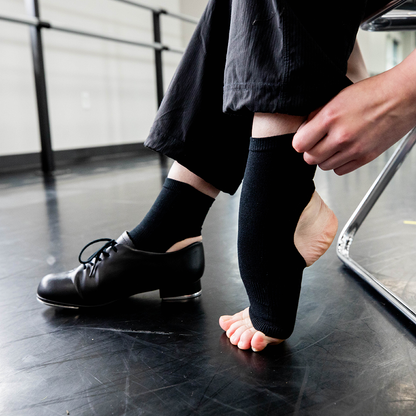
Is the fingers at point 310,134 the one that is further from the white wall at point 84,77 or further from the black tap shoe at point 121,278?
the white wall at point 84,77

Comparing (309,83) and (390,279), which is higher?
(309,83)

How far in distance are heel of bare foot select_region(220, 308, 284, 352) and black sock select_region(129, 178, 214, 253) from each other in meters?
0.16

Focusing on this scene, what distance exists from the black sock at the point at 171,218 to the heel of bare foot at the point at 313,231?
189 millimetres

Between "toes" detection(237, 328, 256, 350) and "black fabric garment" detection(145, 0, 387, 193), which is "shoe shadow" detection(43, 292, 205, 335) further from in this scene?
"black fabric garment" detection(145, 0, 387, 193)

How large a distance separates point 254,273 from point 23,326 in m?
0.35

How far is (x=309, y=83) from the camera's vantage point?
0.41m

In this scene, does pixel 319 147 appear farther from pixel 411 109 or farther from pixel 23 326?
pixel 23 326

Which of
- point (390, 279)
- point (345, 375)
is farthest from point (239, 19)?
point (390, 279)

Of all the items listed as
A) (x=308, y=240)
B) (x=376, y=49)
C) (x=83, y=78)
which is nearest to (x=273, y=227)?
(x=308, y=240)

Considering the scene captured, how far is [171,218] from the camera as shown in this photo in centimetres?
65

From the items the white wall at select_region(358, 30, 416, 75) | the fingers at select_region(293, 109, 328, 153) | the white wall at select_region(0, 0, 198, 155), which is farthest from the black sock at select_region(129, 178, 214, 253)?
the white wall at select_region(358, 30, 416, 75)

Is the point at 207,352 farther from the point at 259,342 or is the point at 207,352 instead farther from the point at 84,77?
the point at 84,77

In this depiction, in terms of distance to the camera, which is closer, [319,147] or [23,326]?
[319,147]

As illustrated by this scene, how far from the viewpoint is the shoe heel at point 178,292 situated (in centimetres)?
68
